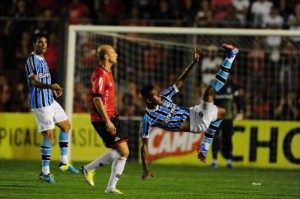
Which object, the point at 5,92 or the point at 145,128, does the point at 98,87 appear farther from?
the point at 5,92

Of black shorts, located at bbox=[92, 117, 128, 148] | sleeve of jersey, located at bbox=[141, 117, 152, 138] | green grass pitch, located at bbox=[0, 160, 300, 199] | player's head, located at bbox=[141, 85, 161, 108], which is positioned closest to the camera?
black shorts, located at bbox=[92, 117, 128, 148]

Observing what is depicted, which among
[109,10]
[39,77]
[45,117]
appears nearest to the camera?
[39,77]

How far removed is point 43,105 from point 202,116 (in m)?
2.38

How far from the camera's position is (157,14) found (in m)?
22.2

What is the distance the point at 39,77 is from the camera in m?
13.8

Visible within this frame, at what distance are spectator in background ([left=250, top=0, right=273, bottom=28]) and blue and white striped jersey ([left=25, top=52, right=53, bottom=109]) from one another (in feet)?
28.4

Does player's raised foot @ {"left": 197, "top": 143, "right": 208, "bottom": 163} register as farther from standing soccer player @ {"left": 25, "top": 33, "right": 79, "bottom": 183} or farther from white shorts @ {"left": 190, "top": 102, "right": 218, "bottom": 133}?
standing soccer player @ {"left": 25, "top": 33, "right": 79, "bottom": 183}

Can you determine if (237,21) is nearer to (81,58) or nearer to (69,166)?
(81,58)

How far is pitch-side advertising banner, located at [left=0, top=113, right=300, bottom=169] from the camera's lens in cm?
1994

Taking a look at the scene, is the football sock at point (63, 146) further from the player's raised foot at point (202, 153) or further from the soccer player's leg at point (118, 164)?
the soccer player's leg at point (118, 164)

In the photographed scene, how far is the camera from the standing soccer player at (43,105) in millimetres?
13734

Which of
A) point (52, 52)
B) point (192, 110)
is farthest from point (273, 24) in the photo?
point (192, 110)

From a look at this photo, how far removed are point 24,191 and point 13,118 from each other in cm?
786

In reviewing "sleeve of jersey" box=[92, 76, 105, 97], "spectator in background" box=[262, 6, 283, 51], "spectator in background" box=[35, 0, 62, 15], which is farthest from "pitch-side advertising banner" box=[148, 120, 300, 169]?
"sleeve of jersey" box=[92, 76, 105, 97]
